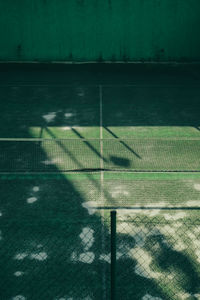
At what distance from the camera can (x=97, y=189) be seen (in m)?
9.48

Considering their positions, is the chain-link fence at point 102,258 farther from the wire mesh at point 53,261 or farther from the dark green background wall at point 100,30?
the dark green background wall at point 100,30

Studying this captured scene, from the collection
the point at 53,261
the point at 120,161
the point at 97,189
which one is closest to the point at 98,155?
the point at 120,161

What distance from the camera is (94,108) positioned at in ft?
48.0

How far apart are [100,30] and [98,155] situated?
1027 cm

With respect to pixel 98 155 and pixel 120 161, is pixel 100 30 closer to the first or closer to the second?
pixel 98 155

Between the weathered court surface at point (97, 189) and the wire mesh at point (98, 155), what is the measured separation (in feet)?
0.10

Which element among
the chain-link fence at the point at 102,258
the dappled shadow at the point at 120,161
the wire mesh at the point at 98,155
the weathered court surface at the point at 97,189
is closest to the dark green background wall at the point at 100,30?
the weathered court surface at the point at 97,189

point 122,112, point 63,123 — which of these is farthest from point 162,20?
point 63,123

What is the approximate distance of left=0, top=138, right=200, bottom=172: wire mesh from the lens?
1055 cm

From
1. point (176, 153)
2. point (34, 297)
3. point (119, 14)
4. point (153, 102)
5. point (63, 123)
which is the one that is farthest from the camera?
point (119, 14)

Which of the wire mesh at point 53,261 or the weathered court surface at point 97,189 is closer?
the wire mesh at point 53,261

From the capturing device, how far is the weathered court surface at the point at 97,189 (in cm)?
673

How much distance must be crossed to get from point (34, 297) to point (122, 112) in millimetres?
8984

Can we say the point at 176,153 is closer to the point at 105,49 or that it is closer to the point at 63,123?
the point at 63,123
